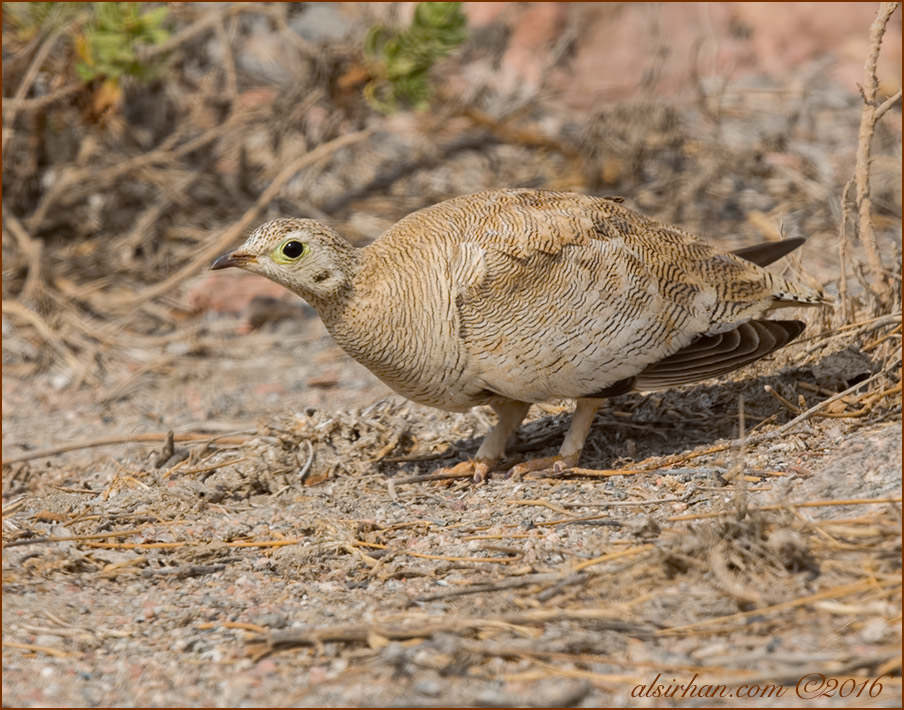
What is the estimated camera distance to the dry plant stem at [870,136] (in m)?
5.18

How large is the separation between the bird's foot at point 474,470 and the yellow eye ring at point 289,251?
4.12ft

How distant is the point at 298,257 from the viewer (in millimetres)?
4941

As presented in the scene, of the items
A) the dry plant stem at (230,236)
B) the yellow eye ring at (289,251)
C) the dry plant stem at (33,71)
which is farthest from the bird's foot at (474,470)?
the dry plant stem at (33,71)

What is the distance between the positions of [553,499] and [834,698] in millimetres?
1860

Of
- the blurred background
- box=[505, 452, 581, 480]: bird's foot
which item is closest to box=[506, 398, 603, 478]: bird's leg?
box=[505, 452, 581, 480]: bird's foot

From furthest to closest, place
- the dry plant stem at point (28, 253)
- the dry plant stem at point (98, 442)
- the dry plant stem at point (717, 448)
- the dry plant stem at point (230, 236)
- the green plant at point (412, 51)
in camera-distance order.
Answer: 1. the dry plant stem at point (28, 253)
2. the dry plant stem at point (230, 236)
3. the green plant at point (412, 51)
4. the dry plant stem at point (98, 442)
5. the dry plant stem at point (717, 448)

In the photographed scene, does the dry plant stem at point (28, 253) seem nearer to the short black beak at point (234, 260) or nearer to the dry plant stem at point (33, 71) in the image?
the dry plant stem at point (33, 71)

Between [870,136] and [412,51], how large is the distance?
4.00 metres

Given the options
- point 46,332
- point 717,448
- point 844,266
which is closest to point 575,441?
point 717,448

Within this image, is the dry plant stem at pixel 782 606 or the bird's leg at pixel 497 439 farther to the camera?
the bird's leg at pixel 497 439

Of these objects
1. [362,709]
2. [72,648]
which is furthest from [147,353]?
[362,709]

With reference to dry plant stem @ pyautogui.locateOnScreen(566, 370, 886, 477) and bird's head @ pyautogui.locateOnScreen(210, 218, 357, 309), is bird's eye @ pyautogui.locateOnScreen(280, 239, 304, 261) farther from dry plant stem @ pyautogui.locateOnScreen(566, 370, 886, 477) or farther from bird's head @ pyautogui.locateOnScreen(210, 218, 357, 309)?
dry plant stem @ pyautogui.locateOnScreen(566, 370, 886, 477)

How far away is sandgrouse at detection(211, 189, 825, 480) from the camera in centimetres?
480

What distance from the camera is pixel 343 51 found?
9094 mm
